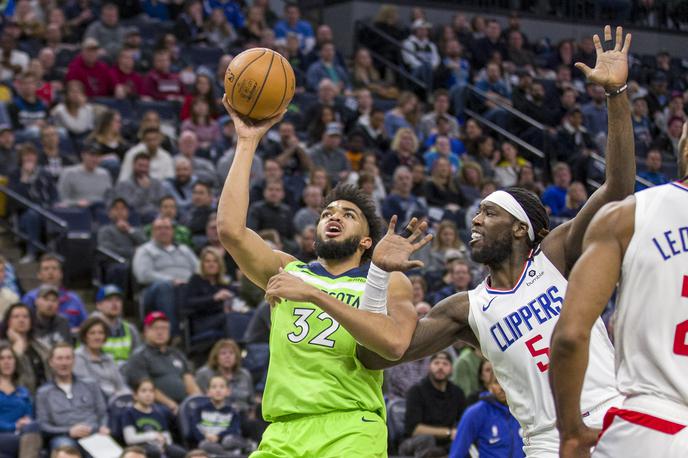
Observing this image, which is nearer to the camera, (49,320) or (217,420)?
(217,420)

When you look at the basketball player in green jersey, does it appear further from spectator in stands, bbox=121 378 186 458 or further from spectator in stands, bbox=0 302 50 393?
spectator in stands, bbox=0 302 50 393

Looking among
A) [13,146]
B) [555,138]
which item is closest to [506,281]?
[13,146]

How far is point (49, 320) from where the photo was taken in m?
10.2

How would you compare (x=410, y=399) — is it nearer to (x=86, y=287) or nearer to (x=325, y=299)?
(x=86, y=287)

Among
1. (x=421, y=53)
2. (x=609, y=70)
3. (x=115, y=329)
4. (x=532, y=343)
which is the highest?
(x=609, y=70)

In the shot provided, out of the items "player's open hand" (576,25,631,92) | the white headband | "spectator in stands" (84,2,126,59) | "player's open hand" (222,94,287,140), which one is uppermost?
"player's open hand" (576,25,631,92)

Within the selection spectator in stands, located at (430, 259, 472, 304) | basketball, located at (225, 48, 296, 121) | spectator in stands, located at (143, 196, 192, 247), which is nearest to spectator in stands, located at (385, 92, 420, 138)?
spectator in stands, located at (430, 259, 472, 304)

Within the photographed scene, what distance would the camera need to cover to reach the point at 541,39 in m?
20.5

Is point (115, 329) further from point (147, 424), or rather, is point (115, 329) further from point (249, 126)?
point (249, 126)

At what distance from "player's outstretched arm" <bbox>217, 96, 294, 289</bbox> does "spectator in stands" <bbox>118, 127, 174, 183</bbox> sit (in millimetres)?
7278

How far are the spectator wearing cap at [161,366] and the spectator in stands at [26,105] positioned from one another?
409cm

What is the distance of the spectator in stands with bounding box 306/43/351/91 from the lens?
16.6m

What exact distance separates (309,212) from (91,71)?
380 centimetres

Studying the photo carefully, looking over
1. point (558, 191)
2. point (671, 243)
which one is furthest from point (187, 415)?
point (558, 191)
